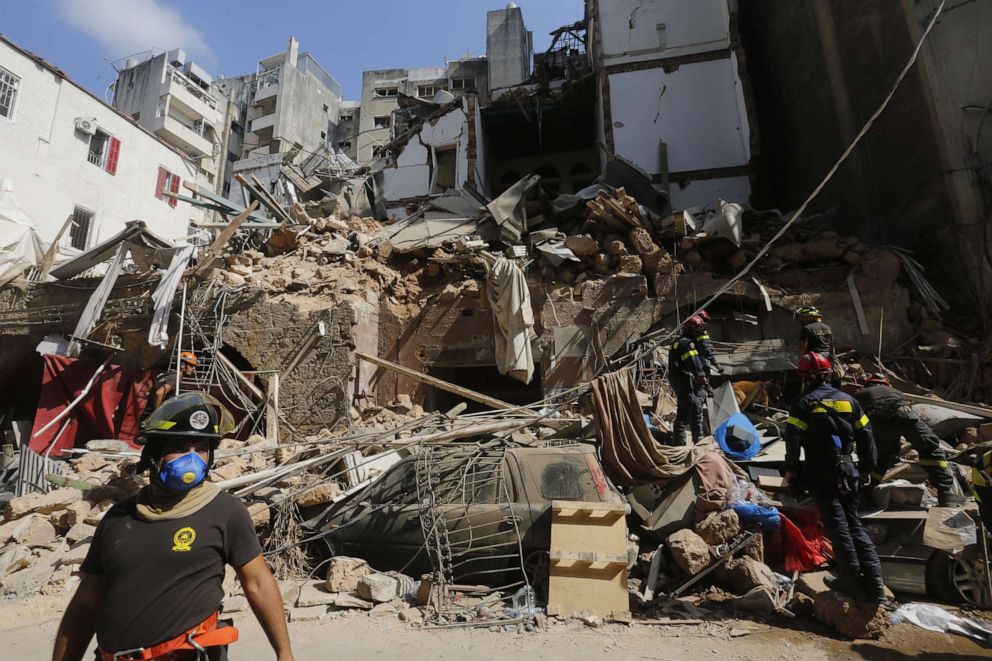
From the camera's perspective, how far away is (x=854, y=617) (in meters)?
3.42

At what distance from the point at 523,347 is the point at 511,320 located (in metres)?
0.51

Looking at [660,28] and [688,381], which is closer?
[688,381]

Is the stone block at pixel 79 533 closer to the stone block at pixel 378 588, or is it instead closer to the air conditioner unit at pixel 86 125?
the stone block at pixel 378 588

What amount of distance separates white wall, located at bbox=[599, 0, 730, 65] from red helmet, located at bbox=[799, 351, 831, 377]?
14120 millimetres

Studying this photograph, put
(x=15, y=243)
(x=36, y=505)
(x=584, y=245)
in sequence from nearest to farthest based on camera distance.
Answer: (x=36, y=505), (x=584, y=245), (x=15, y=243)

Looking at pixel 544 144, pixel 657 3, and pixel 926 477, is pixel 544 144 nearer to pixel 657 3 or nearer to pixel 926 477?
pixel 657 3

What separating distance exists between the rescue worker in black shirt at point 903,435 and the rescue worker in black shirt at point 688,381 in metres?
1.72

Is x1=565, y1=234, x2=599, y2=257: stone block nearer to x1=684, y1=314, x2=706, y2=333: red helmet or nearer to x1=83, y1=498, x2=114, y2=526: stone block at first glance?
x1=684, y1=314, x2=706, y2=333: red helmet

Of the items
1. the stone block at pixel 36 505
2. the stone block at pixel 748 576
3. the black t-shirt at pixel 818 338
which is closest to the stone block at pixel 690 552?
Result: the stone block at pixel 748 576

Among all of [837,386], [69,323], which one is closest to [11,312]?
[69,323]

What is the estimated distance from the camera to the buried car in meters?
4.58

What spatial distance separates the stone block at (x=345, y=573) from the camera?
4621 millimetres

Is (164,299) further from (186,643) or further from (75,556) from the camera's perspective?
(186,643)

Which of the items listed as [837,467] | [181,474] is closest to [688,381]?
[837,467]
